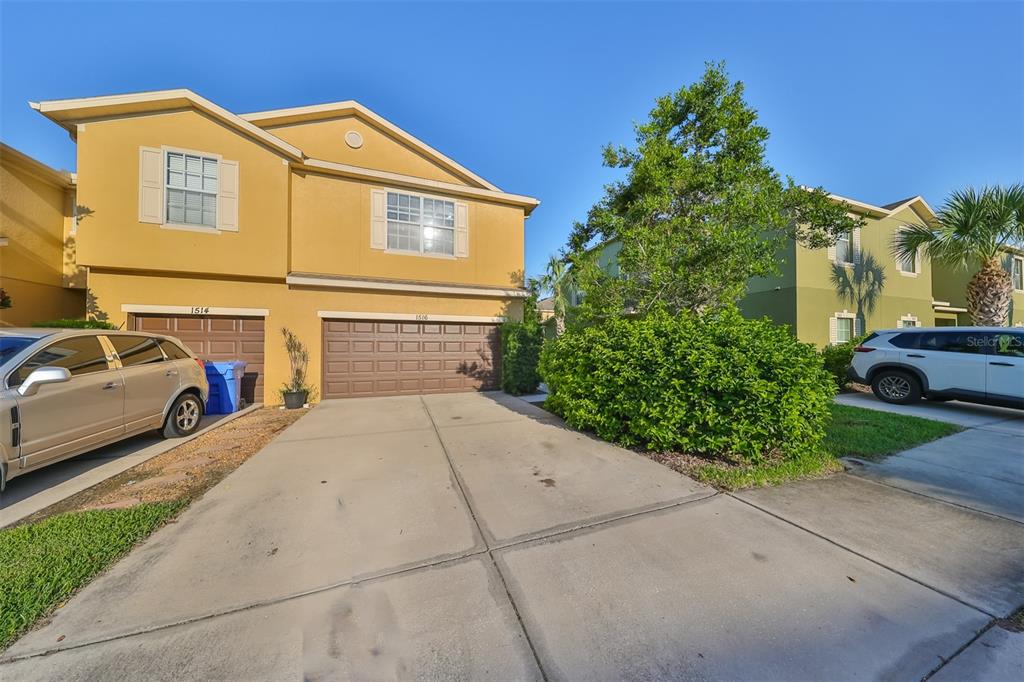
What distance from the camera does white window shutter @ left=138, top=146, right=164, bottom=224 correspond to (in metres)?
7.48

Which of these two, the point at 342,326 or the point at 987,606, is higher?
the point at 342,326

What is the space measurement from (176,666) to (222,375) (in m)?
6.90

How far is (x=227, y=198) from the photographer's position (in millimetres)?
7973

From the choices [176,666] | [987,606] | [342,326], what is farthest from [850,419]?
[342,326]

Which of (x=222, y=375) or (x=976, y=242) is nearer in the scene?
(x=222, y=375)

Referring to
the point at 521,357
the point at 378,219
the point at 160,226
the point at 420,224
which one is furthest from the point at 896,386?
the point at 160,226

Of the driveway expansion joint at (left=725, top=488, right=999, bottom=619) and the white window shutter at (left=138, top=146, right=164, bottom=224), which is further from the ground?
the white window shutter at (left=138, top=146, right=164, bottom=224)

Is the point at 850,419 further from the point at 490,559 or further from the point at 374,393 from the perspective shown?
the point at 374,393

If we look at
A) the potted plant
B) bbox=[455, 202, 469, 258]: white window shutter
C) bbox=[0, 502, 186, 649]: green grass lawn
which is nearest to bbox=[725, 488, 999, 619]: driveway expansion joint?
bbox=[0, 502, 186, 649]: green grass lawn

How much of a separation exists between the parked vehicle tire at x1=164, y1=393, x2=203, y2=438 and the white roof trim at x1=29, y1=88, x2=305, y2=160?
19.6 feet

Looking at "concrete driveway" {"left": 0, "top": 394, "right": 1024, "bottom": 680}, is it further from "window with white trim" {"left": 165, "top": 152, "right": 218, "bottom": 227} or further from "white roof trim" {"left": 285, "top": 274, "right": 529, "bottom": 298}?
"window with white trim" {"left": 165, "top": 152, "right": 218, "bottom": 227}

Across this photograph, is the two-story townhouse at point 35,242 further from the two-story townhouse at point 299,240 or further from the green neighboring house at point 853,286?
the green neighboring house at point 853,286

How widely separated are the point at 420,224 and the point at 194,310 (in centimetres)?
545

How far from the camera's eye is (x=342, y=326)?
893cm
